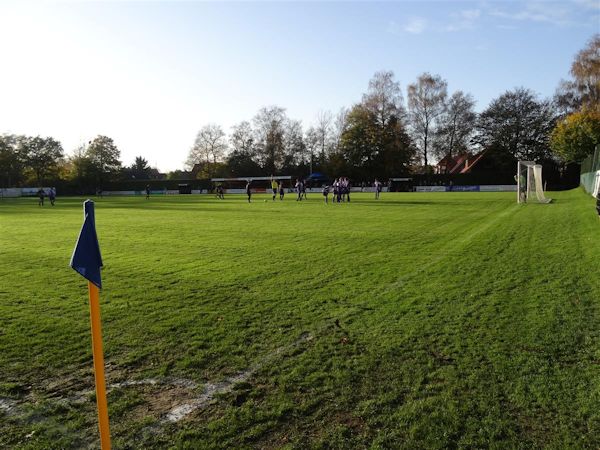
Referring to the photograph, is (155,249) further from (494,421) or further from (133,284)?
(494,421)

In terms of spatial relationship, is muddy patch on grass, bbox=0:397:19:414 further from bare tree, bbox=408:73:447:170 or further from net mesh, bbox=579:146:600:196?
bare tree, bbox=408:73:447:170

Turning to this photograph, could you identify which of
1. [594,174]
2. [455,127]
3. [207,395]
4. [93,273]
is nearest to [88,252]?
[93,273]

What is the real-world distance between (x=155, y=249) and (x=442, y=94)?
65.7 metres

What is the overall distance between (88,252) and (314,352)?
2787mm

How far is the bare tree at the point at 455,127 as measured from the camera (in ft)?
231

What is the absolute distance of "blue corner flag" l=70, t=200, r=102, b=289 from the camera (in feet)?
9.98

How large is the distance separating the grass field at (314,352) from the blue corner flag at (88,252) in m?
1.36

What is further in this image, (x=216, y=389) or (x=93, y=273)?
(x=216, y=389)

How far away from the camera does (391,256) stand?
10.8 metres

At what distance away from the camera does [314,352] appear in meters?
5.00

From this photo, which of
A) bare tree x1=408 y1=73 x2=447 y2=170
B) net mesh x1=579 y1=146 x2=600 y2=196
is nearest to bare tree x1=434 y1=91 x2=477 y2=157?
bare tree x1=408 y1=73 x2=447 y2=170

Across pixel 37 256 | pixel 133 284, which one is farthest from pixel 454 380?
pixel 37 256

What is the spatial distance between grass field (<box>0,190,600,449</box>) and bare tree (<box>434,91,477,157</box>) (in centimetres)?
6500

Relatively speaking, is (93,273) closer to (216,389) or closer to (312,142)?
(216,389)
